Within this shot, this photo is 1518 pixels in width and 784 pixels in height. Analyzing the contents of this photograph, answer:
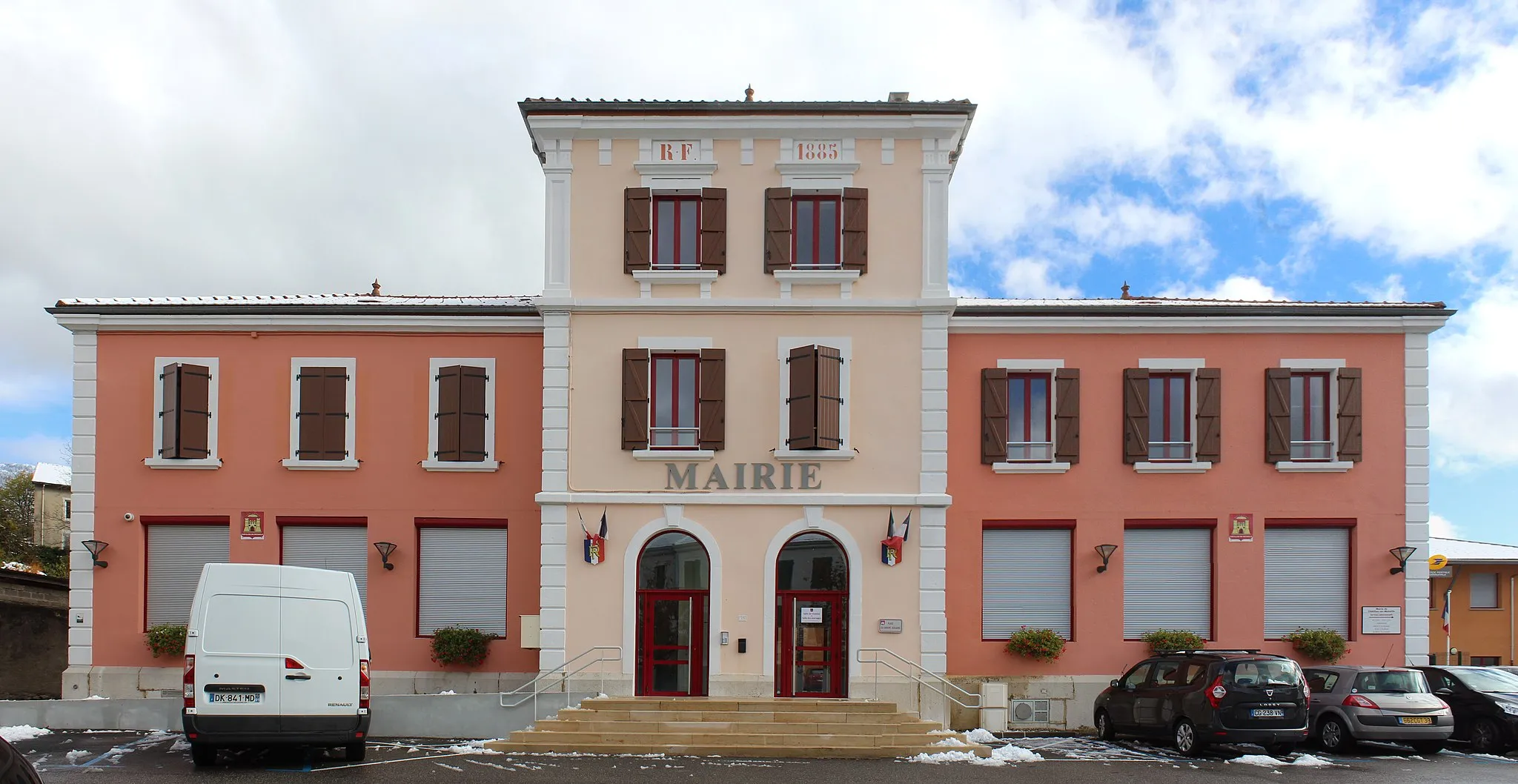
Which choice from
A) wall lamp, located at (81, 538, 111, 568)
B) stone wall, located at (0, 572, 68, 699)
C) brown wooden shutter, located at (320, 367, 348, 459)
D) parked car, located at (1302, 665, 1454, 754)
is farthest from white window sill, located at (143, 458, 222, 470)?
parked car, located at (1302, 665, 1454, 754)

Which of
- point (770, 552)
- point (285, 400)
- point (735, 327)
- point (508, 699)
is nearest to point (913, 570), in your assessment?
point (770, 552)

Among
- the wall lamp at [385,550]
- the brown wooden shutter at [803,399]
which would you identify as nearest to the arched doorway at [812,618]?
the brown wooden shutter at [803,399]

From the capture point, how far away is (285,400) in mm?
18719

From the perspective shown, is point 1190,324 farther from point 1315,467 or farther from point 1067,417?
point 1315,467

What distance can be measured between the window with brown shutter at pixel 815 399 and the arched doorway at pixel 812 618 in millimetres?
1570

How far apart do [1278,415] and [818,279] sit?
26.9ft

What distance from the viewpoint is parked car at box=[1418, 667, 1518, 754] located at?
15.5 m

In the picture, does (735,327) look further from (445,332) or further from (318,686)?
(318,686)

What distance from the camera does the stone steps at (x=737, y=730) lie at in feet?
49.5

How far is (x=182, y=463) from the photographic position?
1847 cm

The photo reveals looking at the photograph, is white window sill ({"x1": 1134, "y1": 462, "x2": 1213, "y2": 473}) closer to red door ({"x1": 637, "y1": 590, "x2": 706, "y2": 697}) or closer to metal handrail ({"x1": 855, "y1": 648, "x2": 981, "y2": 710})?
metal handrail ({"x1": 855, "y1": 648, "x2": 981, "y2": 710})

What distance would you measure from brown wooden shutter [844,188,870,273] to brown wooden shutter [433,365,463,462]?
6928mm

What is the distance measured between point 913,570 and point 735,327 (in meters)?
4.77

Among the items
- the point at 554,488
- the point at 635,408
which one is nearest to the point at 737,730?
the point at 554,488
